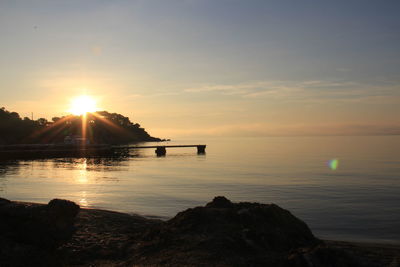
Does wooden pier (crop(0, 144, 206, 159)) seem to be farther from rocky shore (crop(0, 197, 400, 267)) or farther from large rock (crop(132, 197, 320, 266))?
large rock (crop(132, 197, 320, 266))

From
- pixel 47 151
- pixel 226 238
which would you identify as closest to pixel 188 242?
pixel 226 238

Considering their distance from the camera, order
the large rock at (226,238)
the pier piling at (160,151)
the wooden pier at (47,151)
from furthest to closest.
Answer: the pier piling at (160,151) < the wooden pier at (47,151) < the large rock at (226,238)

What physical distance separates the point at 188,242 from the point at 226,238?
1183 mm

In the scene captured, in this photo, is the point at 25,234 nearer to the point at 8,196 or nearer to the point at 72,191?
the point at 8,196

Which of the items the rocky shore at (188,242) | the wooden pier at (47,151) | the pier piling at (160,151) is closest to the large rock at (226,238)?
the rocky shore at (188,242)

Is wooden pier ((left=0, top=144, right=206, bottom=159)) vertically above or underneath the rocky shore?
above

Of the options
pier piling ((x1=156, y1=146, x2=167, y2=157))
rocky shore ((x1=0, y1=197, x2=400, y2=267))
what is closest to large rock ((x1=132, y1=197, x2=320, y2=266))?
rocky shore ((x1=0, y1=197, x2=400, y2=267))

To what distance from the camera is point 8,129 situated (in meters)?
137

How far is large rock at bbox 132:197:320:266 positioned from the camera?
997 cm

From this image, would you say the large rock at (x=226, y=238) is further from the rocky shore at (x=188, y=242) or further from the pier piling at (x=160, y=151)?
the pier piling at (x=160, y=151)

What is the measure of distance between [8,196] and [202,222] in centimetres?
2481

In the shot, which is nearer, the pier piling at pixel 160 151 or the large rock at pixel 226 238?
the large rock at pixel 226 238

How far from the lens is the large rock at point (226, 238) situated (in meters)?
9.97

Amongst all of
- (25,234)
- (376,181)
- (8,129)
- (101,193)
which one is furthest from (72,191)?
(8,129)
